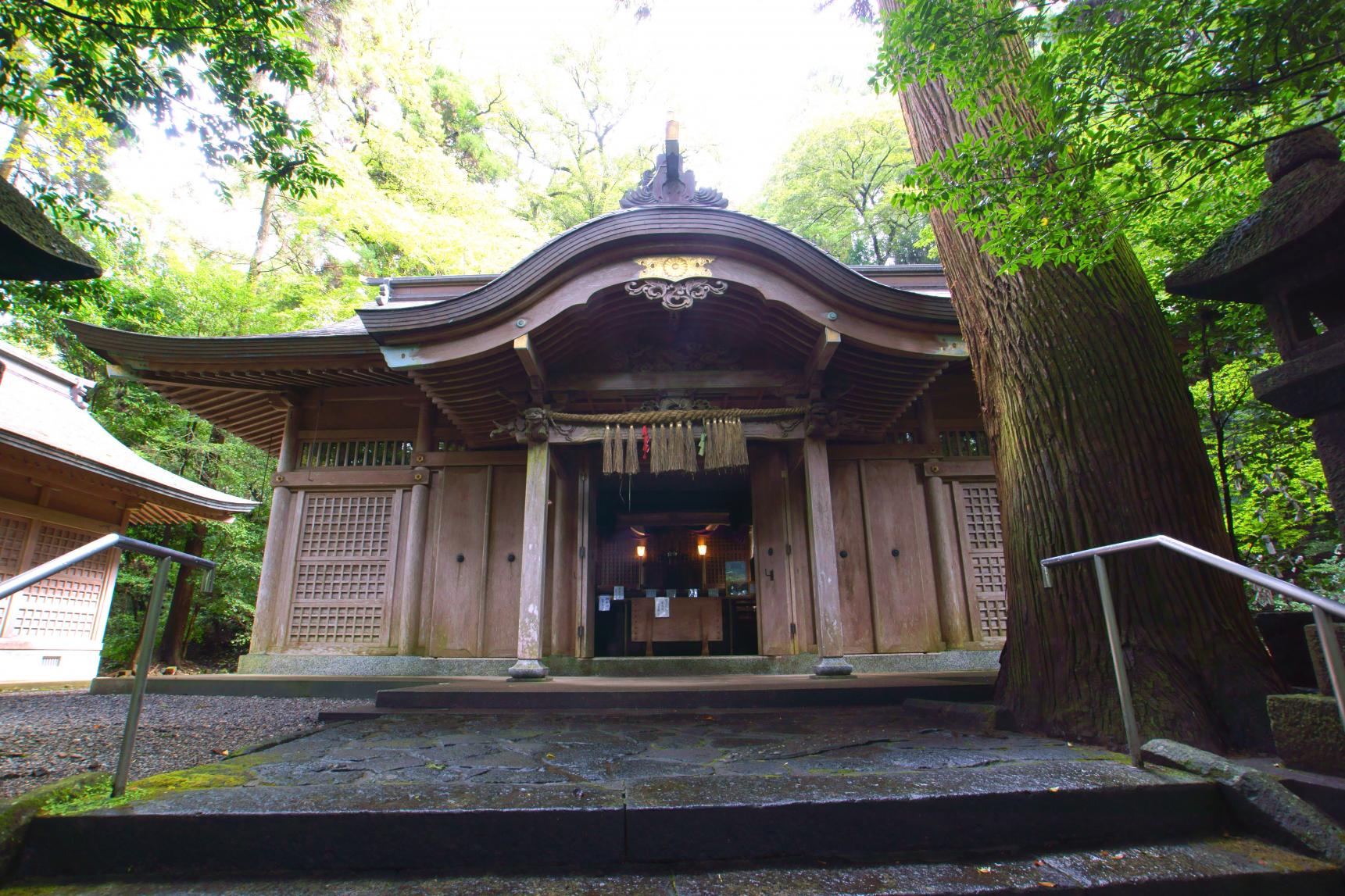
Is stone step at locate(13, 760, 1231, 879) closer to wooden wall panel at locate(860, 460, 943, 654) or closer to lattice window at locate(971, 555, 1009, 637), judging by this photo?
wooden wall panel at locate(860, 460, 943, 654)

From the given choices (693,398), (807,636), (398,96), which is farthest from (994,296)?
(398,96)

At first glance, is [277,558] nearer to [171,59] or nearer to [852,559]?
[171,59]

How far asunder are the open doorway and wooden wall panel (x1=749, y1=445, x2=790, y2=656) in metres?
0.99

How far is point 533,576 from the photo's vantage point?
6191 millimetres

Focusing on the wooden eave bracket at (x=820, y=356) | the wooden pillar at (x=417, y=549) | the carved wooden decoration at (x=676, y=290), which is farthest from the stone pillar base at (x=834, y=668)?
the wooden pillar at (x=417, y=549)

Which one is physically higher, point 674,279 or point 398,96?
point 398,96

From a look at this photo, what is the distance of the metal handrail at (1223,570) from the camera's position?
6.15 feet

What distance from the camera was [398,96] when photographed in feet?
64.1

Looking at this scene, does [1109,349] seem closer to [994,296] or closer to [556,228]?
[994,296]

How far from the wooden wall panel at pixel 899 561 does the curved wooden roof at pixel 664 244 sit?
7.83 ft

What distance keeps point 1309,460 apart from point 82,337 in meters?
12.9

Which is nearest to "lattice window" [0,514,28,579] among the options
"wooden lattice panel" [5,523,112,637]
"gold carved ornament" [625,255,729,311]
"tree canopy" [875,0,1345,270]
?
"wooden lattice panel" [5,523,112,637]

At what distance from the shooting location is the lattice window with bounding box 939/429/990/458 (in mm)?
8078

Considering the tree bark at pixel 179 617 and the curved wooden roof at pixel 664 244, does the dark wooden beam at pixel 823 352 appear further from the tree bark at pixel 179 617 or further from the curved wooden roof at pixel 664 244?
the tree bark at pixel 179 617
